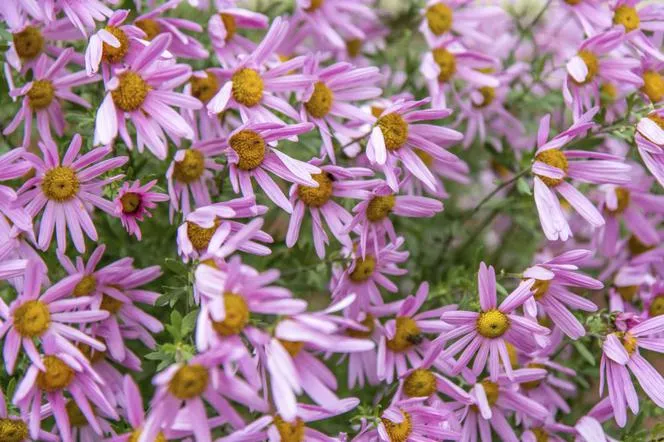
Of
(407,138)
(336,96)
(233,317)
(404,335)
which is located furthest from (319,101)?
(233,317)

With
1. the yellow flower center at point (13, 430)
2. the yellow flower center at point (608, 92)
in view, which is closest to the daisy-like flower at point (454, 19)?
the yellow flower center at point (608, 92)

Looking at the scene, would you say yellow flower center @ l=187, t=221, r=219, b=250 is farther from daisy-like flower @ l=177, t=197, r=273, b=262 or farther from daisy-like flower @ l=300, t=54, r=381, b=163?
daisy-like flower @ l=300, t=54, r=381, b=163

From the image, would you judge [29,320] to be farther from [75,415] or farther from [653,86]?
[653,86]

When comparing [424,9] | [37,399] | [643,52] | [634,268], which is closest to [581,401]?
[634,268]

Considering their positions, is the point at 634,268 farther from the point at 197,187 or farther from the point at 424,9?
the point at 197,187

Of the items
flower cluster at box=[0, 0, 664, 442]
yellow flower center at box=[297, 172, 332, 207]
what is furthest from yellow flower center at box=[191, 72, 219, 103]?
yellow flower center at box=[297, 172, 332, 207]

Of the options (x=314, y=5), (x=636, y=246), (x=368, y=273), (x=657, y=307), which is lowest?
(x=636, y=246)

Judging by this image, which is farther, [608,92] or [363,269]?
[608,92]
